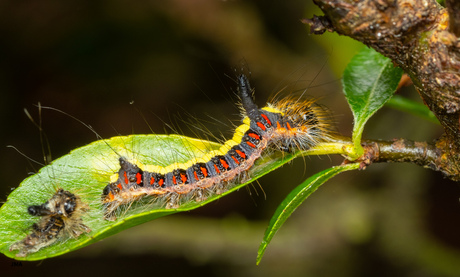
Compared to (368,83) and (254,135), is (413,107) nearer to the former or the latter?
(368,83)

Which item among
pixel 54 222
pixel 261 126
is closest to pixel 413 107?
pixel 261 126

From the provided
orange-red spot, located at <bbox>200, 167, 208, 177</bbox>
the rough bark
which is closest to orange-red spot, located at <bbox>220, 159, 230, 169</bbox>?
orange-red spot, located at <bbox>200, 167, 208, 177</bbox>

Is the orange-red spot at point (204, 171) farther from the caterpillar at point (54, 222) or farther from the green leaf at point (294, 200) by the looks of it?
the green leaf at point (294, 200)

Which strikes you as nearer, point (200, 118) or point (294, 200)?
point (294, 200)

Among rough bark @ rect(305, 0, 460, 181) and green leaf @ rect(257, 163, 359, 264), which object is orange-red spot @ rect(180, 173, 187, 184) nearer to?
green leaf @ rect(257, 163, 359, 264)

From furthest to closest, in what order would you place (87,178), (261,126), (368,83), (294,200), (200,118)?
1. (200,118)
2. (261,126)
3. (368,83)
4. (87,178)
5. (294,200)

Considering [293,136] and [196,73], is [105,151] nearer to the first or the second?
A: [293,136]

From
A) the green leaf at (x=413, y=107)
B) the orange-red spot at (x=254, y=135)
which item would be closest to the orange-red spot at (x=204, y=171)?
the orange-red spot at (x=254, y=135)
